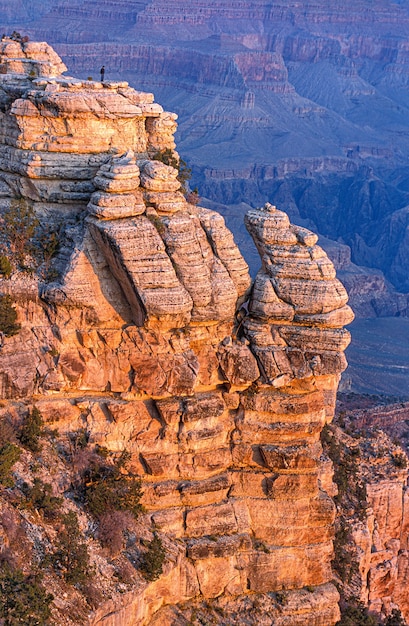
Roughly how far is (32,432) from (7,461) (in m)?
1.78

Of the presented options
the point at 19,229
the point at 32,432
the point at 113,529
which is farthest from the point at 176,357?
the point at 19,229

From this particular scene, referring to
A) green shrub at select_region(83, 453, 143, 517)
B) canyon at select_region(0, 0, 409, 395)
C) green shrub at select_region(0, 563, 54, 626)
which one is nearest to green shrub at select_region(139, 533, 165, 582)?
green shrub at select_region(83, 453, 143, 517)

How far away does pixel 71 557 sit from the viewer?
29.1 meters

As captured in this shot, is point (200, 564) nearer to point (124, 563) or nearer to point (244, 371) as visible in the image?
point (124, 563)

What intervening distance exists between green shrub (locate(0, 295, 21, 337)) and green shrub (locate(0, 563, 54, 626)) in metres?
7.75

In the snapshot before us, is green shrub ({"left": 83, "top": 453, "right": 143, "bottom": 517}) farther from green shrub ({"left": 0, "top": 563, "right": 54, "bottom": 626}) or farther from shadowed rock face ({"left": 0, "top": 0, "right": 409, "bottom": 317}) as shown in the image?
shadowed rock face ({"left": 0, "top": 0, "right": 409, "bottom": 317})

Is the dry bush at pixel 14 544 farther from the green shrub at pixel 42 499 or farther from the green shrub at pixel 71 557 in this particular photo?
the green shrub at pixel 42 499

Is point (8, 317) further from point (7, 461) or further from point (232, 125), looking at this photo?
point (232, 125)

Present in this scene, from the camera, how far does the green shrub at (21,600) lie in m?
26.2

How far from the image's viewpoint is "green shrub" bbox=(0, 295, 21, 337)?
32.1 meters

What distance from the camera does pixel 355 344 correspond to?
10781 centimetres

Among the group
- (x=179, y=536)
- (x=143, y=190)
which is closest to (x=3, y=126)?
(x=143, y=190)

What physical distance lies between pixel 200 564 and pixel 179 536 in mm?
1092

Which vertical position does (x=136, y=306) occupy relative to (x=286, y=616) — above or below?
above
